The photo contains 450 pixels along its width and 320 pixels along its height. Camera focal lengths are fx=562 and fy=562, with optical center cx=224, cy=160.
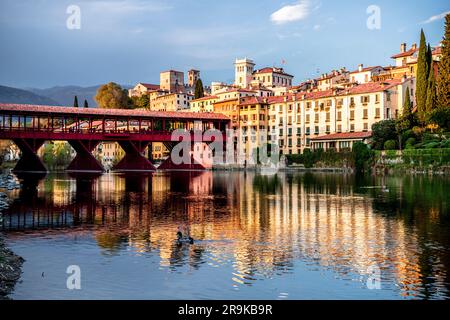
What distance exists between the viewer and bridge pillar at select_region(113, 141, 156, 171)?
96.4 metres

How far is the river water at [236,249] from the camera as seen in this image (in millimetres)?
15750

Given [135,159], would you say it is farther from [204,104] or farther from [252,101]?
[204,104]

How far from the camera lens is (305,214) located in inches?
1261

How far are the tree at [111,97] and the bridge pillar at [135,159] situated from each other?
5426 cm

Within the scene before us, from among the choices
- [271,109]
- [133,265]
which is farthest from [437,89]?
[133,265]

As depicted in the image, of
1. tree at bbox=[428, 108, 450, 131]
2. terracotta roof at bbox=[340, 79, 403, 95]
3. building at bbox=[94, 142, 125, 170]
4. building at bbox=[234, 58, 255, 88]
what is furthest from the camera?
building at bbox=[234, 58, 255, 88]

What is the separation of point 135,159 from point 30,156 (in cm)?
1759

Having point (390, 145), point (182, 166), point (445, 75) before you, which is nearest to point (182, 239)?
point (390, 145)

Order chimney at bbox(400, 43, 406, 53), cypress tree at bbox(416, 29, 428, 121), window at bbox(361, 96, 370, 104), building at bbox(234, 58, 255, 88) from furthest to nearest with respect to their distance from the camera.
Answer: building at bbox(234, 58, 255, 88)
chimney at bbox(400, 43, 406, 53)
window at bbox(361, 96, 370, 104)
cypress tree at bbox(416, 29, 428, 121)

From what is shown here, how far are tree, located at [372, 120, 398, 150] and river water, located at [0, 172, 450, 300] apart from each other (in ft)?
166

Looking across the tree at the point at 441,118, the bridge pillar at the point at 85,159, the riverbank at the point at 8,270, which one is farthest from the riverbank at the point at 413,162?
the riverbank at the point at 8,270

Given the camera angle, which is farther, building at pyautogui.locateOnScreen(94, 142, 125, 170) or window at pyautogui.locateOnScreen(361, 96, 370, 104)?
building at pyautogui.locateOnScreen(94, 142, 125, 170)

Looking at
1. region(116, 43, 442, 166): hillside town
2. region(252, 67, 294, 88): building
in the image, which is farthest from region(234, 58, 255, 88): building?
region(116, 43, 442, 166): hillside town

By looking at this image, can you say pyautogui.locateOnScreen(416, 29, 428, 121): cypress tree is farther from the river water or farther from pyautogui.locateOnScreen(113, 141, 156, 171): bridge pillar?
the river water
